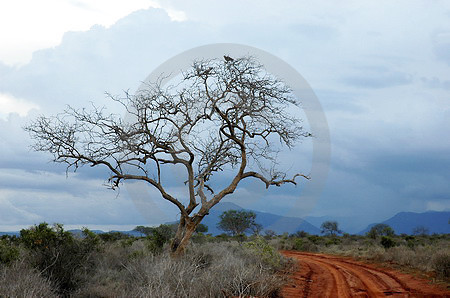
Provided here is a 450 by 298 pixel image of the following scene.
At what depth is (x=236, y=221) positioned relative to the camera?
62625 millimetres

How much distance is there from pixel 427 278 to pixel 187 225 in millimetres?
8522

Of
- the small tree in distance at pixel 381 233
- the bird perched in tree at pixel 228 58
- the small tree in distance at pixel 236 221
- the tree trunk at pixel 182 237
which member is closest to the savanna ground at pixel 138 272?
the tree trunk at pixel 182 237

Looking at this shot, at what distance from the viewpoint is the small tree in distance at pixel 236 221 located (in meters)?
61.9

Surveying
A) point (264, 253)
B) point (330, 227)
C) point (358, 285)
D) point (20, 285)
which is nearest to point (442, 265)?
point (358, 285)

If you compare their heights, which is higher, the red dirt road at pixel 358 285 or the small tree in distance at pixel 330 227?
the small tree in distance at pixel 330 227

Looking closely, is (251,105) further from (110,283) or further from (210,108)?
(110,283)

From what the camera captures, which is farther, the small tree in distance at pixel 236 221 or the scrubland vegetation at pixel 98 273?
the small tree in distance at pixel 236 221

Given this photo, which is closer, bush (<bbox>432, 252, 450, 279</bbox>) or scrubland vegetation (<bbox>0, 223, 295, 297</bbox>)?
scrubland vegetation (<bbox>0, 223, 295, 297</bbox>)

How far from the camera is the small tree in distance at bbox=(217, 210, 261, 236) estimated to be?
6188cm

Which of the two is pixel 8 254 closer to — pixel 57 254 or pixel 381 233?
pixel 57 254

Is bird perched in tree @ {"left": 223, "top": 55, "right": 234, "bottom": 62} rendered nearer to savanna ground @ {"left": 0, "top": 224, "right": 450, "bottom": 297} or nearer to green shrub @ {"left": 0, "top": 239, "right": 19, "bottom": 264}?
savanna ground @ {"left": 0, "top": 224, "right": 450, "bottom": 297}

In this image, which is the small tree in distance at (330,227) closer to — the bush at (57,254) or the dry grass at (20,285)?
the bush at (57,254)

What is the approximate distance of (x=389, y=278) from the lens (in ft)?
47.4

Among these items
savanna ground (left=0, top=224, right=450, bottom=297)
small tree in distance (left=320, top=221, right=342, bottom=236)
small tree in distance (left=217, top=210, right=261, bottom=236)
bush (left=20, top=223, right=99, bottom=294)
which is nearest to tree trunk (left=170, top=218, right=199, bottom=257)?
savanna ground (left=0, top=224, right=450, bottom=297)
